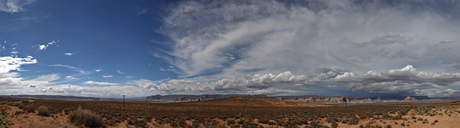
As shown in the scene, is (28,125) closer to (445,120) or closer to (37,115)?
(37,115)

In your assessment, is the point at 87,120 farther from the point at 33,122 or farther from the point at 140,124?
the point at 140,124

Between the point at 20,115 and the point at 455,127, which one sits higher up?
the point at 20,115

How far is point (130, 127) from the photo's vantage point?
23.6 m

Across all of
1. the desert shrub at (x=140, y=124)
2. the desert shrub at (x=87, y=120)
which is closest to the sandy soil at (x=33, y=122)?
the desert shrub at (x=87, y=120)

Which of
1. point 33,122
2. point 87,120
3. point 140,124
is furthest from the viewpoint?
point 140,124

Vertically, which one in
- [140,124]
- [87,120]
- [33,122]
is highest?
[33,122]

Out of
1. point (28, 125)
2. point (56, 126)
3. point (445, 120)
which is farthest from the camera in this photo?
point (445, 120)

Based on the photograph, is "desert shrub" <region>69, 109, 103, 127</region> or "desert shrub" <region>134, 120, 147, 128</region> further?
"desert shrub" <region>134, 120, 147, 128</region>

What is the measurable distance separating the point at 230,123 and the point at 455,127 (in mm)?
23671

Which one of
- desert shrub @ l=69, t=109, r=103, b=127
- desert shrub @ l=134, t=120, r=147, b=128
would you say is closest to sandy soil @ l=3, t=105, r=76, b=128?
desert shrub @ l=69, t=109, r=103, b=127

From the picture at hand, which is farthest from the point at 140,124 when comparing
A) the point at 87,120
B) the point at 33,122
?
the point at 33,122

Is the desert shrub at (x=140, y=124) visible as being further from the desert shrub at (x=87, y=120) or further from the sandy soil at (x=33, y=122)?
the sandy soil at (x=33, y=122)

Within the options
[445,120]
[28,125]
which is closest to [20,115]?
[28,125]

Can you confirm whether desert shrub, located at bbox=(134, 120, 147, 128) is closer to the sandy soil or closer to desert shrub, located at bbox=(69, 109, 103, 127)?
desert shrub, located at bbox=(69, 109, 103, 127)
